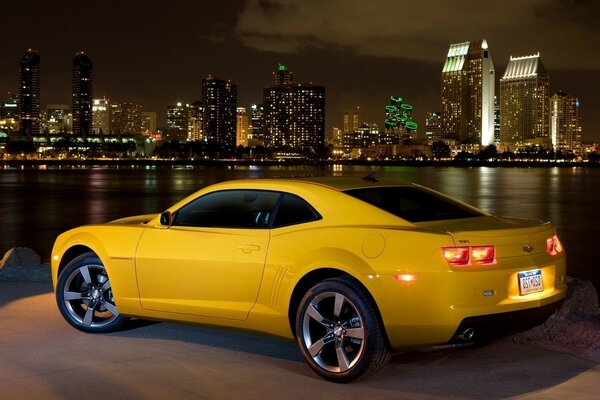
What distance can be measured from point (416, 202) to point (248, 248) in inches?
57.3

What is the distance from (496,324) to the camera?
5.55 metres

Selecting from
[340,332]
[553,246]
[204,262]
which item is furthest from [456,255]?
[204,262]

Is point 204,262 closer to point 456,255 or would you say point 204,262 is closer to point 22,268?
point 456,255

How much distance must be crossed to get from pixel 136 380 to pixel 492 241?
261cm

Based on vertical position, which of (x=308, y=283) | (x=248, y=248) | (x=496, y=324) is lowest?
(x=496, y=324)

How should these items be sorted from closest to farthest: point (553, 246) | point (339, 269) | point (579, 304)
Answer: point (339, 269) < point (553, 246) < point (579, 304)

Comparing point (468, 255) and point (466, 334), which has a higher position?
point (468, 255)

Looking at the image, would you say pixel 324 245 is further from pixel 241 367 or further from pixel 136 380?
pixel 136 380

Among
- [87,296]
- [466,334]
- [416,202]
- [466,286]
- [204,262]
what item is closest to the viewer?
[466,286]

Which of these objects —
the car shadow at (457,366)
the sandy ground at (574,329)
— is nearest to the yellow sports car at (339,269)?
the car shadow at (457,366)

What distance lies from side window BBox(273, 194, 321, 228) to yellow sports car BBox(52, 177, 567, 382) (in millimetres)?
11

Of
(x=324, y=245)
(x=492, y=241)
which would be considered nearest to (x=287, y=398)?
(x=324, y=245)

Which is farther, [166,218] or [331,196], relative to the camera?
[166,218]

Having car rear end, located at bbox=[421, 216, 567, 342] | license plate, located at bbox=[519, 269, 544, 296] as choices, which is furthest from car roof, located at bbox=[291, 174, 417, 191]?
license plate, located at bbox=[519, 269, 544, 296]
